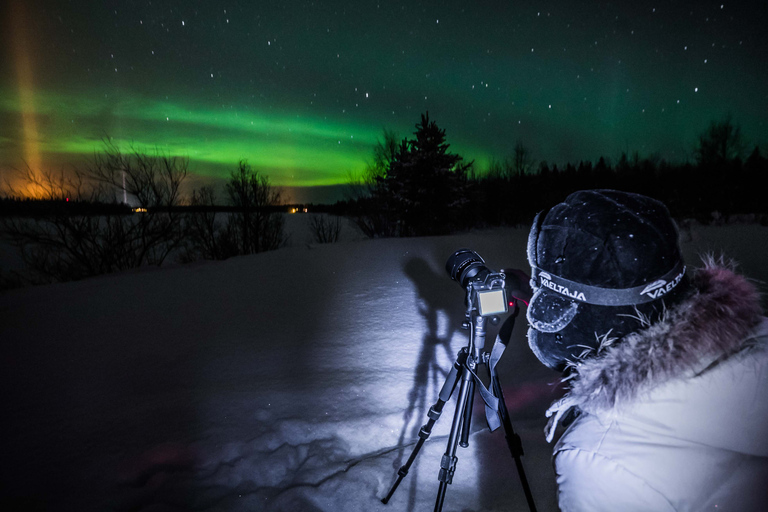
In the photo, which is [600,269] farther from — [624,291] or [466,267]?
[466,267]

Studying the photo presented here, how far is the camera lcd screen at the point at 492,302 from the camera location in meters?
1.38

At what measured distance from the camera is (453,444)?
5.10 ft

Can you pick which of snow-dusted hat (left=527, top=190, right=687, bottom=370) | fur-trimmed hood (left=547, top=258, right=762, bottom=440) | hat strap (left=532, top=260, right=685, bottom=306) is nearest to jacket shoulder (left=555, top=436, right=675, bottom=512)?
fur-trimmed hood (left=547, top=258, right=762, bottom=440)

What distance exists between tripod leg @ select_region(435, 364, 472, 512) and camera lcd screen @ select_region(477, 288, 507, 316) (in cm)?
37

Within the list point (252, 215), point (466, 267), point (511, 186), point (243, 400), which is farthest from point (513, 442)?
point (511, 186)

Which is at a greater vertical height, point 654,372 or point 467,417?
point 654,372

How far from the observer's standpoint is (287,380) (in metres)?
3.25

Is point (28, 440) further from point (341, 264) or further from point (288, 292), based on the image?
point (341, 264)

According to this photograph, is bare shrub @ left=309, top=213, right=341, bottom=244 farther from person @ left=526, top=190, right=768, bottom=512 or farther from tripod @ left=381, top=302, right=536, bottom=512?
person @ left=526, top=190, right=768, bottom=512

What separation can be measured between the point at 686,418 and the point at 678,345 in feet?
0.58

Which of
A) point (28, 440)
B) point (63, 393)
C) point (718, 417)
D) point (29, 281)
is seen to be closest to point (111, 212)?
point (29, 281)

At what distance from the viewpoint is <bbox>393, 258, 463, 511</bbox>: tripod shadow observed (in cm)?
255

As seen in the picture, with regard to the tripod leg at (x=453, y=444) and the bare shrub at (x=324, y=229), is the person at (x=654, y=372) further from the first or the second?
the bare shrub at (x=324, y=229)

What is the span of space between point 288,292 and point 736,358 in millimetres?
5757
